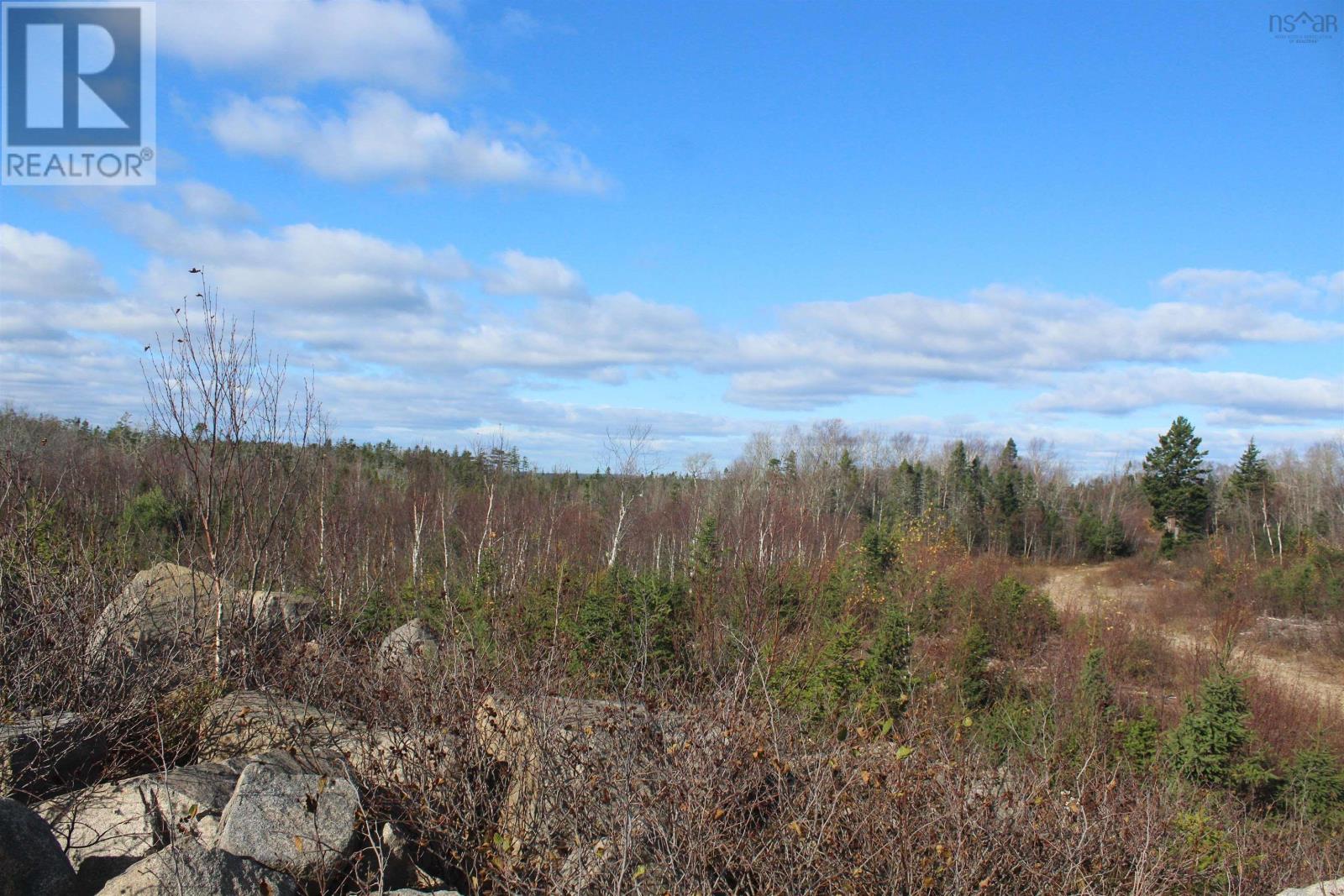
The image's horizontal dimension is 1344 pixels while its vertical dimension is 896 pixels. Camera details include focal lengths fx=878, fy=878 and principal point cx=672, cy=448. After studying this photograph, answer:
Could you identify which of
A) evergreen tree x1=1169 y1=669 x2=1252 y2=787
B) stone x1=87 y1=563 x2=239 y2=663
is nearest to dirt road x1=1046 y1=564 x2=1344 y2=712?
evergreen tree x1=1169 y1=669 x2=1252 y2=787

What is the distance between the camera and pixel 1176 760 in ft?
36.2

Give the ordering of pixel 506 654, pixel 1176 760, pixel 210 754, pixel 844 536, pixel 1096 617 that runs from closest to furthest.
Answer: pixel 210 754, pixel 506 654, pixel 1176 760, pixel 1096 617, pixel 844 536

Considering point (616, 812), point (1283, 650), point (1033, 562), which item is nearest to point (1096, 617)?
point (1283, 650)

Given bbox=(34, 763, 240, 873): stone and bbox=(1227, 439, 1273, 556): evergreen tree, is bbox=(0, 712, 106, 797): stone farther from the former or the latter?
bbox=(1227, 439, 1273, 556): evergreen tree

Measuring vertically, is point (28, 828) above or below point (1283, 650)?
above

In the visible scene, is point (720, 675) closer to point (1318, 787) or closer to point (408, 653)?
point (408, 653)

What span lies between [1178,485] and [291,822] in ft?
156

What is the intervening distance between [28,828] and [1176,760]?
11824mm

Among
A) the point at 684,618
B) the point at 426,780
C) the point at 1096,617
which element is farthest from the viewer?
the point at 1096,617

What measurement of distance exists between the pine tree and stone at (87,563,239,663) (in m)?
44.1

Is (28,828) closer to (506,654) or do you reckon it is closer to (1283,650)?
(506,654)

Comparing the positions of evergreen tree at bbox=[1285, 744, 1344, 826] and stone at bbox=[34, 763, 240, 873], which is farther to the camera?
evergreen tree at bbox=[1285, 744, 1344, 826]

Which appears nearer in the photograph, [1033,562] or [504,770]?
[504,770]

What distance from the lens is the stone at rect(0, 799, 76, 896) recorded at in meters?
4.10
